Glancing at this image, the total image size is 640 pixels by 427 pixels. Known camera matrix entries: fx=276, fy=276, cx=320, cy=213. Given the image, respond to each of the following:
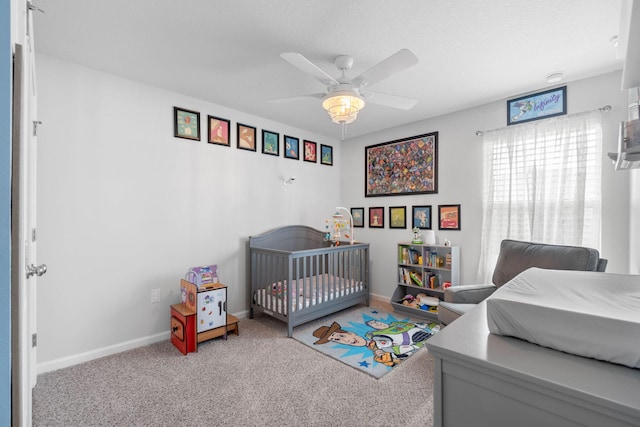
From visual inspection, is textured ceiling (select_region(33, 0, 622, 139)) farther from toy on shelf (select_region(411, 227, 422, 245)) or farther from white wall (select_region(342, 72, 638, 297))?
toy on shelf (select_region(411, 227, 422, 245))

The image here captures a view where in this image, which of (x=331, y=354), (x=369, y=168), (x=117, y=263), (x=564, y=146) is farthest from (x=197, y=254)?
(x=564, y=146)

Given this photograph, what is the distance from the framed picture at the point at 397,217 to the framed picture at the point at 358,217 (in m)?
0.48

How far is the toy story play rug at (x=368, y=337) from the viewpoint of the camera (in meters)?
2.24

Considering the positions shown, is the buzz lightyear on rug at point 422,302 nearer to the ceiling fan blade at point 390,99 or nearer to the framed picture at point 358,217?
the framed picture at point 358,217

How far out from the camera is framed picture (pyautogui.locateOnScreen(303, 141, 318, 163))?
392cm

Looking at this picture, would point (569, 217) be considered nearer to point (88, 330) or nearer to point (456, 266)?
point (456, 266)

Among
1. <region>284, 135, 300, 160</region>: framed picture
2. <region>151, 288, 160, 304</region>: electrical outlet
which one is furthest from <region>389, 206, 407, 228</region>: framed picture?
<region>151, 288, 160, 304</region>: electrical outlet

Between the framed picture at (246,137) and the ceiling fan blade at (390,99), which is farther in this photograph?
the framed picture at (246,137)

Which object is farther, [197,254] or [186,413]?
[197,254]

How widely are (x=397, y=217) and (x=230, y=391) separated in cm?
280

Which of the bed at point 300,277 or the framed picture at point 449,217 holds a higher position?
the framed picture at point 449,217

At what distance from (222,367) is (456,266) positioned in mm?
2578

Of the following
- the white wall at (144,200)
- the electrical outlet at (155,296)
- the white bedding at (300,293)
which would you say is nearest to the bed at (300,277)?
the white bedding at (300,293)

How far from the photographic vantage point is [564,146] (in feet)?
8.23
